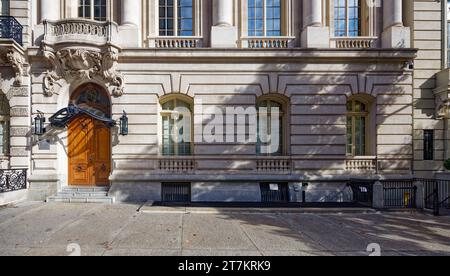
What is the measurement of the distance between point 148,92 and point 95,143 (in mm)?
3696

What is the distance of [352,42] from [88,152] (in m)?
14.4

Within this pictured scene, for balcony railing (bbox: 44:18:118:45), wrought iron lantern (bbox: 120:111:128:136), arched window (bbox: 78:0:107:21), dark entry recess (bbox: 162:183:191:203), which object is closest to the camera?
balcony railing (bbox: 44:18:118:45)

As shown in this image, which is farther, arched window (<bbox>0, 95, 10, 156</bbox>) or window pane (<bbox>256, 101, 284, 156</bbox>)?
window pane (<bbox>256, 101, 284, 156</bbox>)

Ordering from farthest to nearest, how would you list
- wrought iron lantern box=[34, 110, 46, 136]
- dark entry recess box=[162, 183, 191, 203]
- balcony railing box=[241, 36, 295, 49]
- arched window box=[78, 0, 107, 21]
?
arched window box=[78, 0, 107, 21], balcony railing box=[241, 36, 295, 49], dark entry recess box=[162, 183, 191, 203], wrought iron lantern box=[34, 110, 46, 136]

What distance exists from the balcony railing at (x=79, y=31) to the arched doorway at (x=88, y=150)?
2.33 m

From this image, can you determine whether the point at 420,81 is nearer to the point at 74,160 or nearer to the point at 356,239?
the point at 356,239

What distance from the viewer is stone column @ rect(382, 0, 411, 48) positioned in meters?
12.5

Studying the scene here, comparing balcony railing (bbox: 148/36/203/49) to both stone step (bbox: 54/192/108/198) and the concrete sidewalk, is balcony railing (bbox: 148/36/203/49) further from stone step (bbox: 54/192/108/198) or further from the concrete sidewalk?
the concrete sidewalk

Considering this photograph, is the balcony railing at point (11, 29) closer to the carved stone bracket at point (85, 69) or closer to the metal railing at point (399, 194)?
the carved stone bracket at point (85, 69)

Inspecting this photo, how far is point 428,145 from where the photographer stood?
13.0 meters

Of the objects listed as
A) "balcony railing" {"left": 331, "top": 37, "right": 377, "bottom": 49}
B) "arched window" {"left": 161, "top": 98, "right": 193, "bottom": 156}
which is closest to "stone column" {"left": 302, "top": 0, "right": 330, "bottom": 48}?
"balcony railing" {"left": 331, "top": 37, "right": 377, "bottom": 49}

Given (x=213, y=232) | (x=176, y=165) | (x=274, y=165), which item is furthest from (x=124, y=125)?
(x=274, y=165)

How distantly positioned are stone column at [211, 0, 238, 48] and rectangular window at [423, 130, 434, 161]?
10823 mm

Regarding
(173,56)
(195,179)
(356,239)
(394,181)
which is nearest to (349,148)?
(394,181)
